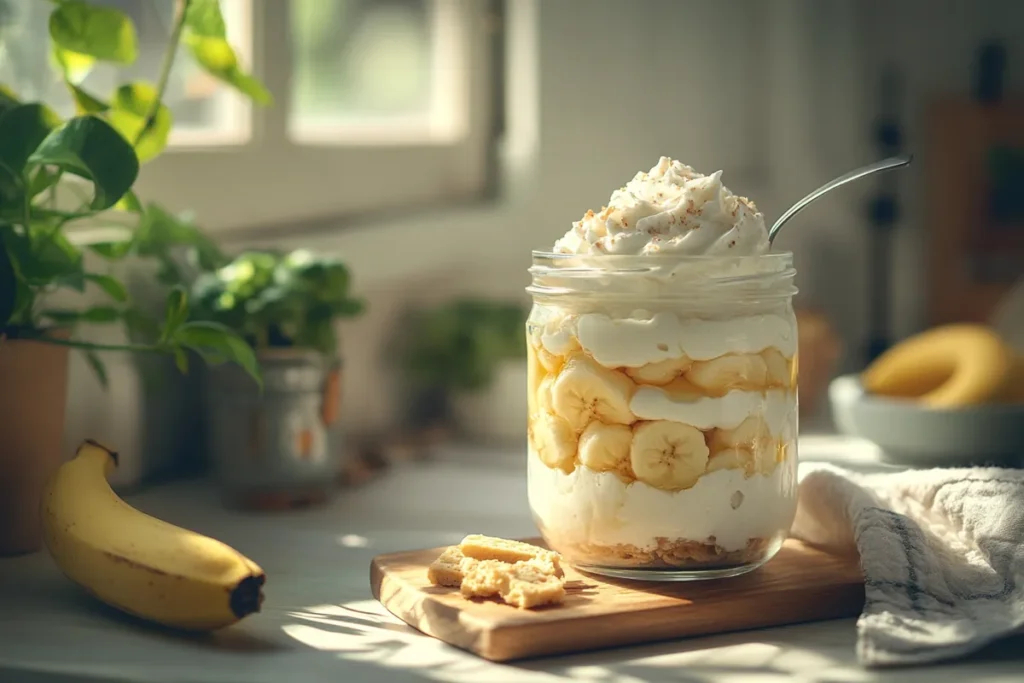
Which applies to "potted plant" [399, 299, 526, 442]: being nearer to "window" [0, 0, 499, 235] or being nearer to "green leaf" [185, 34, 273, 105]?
"window" [0, 0, 499, 235]

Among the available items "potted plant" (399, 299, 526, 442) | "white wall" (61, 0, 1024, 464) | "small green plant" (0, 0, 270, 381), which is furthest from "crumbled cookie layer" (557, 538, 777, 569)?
"white wall" (61, 0, 1024, 464)

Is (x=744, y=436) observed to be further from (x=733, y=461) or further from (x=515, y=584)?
(x=515, y=584)

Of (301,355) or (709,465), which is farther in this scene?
(301,355)

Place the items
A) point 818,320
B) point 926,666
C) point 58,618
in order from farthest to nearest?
point 818,320, point 58,618, point 926,666

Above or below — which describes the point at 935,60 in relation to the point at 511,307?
above

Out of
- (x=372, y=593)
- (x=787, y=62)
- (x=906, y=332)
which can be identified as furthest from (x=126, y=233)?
(x=906, y=332)

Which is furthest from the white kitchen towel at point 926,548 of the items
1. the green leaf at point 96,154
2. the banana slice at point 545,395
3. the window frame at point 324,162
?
the window frame at point 324,162

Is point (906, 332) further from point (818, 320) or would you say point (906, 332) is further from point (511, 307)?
point (511, 307)
